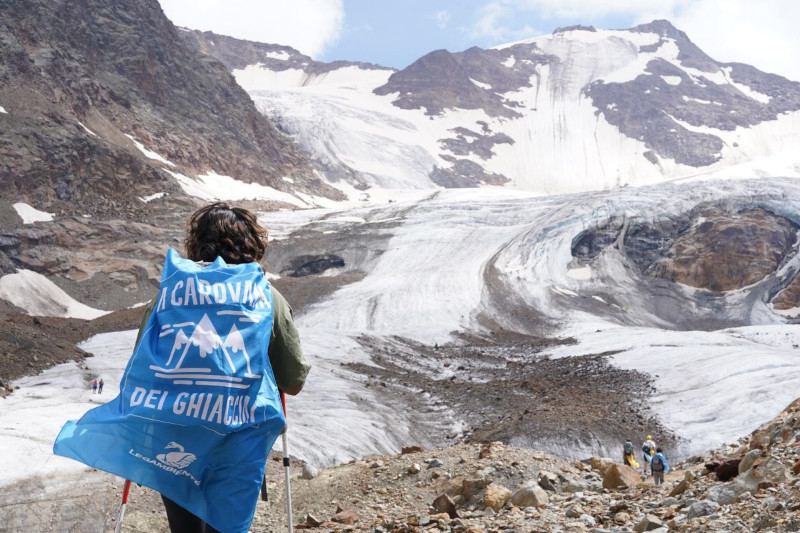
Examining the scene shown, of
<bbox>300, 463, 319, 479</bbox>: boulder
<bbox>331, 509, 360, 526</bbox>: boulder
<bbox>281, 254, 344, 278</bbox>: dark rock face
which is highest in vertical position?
<bbox>331, 509, 360, 526</bbox>: boulder

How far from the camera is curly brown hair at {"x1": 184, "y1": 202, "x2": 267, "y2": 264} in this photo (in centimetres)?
320

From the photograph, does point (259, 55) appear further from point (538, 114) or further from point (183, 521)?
point (183, 521)

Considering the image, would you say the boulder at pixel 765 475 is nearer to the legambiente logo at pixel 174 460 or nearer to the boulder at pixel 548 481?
the boulder at pixel 548 481

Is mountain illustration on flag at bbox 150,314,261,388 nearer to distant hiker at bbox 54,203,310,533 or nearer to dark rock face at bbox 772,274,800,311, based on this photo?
distant hiker at bbox 54,203,310,533

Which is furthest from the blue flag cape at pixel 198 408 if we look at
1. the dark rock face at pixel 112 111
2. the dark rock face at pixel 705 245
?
the dark rock face at pixel 112 111

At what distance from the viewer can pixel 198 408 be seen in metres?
2.63

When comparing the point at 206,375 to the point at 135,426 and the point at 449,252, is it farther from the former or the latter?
the point at 449,252

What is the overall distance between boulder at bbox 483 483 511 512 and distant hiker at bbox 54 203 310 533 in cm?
450

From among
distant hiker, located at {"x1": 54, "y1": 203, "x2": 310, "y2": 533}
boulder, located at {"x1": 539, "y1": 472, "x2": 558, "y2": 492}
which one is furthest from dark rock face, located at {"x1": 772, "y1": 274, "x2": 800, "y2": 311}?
distant hiker, located at {"x1": 54, "y1": 203, "x2": 310, "y2": 533}

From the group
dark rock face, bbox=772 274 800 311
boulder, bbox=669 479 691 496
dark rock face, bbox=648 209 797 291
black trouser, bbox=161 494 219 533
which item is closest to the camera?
black trouser, bbox=161 494 219 533

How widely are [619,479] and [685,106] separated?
548 feet

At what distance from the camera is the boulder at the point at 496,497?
6.86 m

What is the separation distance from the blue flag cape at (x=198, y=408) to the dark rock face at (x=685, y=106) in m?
147

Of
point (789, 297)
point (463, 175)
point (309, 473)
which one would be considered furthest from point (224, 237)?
point (463, 175)
